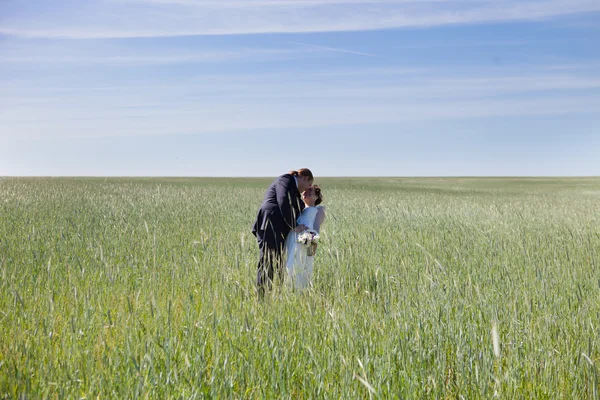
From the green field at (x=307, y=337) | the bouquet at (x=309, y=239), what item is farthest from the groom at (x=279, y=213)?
the green field at (x=307, y=337)

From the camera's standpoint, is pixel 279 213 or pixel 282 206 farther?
pixel 279 213

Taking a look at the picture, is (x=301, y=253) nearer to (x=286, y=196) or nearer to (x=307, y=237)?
(x=307, y=237)

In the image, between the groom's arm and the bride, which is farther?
the bride

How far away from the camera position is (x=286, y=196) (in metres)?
→ 5.48

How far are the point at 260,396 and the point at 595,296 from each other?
4.17 metres

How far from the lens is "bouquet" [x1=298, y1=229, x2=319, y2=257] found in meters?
5.46

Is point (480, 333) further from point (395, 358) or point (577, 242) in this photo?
point (577, 242)

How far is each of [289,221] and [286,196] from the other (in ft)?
1.10

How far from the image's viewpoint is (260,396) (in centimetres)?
290

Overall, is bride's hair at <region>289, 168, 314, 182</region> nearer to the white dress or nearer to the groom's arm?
the groom's arm

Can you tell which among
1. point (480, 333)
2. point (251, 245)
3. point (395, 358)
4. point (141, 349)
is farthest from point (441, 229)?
point (141, 349)

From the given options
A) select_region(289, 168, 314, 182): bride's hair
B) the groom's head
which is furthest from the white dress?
select_region(289, 168, 314, 182): bride's hair

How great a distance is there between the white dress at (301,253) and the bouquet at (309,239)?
64mm

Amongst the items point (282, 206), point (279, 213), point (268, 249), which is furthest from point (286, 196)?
point (268, 249)
